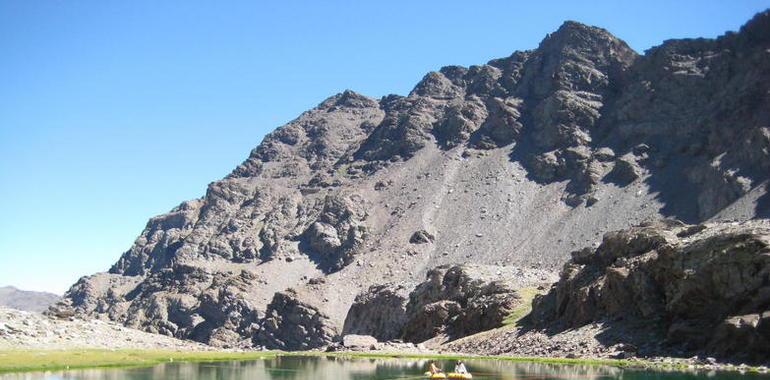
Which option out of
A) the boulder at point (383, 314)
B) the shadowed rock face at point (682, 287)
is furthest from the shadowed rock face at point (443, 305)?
the shadowed rock face at point (682, 287)

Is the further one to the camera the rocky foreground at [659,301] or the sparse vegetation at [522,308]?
the sparse vegetation at [522,308]

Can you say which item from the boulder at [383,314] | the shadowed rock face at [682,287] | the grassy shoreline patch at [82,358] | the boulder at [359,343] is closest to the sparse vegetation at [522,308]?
the shadowed rock face at [682,287]

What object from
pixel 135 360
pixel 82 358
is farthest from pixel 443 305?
pixel 82 358

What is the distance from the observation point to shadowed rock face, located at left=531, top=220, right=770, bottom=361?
7781cm

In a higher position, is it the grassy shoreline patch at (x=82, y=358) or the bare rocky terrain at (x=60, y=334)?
the bare rocky terrain at (x=60, y=334)

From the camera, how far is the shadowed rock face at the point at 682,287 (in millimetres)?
77812

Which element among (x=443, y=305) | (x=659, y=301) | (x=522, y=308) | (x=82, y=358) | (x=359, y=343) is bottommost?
(x=82, y=358)

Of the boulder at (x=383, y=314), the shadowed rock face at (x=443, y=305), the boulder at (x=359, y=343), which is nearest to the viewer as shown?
the boulder at (x=359, y=343)

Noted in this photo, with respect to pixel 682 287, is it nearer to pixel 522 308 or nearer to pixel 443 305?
pixel 522 308

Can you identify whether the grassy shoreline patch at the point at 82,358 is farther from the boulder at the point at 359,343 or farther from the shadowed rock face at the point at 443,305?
the shadowed rock face at the point at 443,305

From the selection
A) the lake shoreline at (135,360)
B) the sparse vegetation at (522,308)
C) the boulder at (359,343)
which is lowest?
the lake shoreline at (135,360)

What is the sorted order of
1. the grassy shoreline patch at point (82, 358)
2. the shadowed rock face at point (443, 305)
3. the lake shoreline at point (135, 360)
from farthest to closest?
the shadowed rock face at point (443, 305) → the grassy shoreline patch at point (82, 358) → the lake shoreline at point (135, 360)

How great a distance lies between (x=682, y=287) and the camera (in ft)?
295

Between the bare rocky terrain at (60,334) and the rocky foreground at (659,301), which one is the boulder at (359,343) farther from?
the bare rocky terrain at (60,334)
